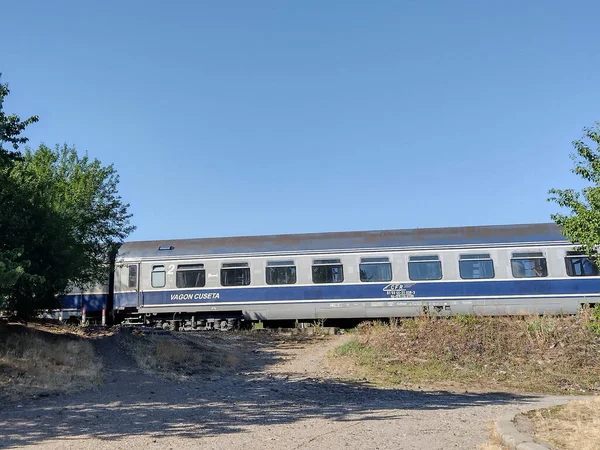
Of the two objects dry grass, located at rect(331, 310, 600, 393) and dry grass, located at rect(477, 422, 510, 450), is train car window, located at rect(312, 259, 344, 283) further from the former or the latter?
dry grass, located at rect(477, 422, 510, 450)

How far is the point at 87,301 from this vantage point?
21750 mm

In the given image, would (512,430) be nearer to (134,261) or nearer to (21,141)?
(21,141)

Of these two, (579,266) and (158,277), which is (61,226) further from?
(579,266)

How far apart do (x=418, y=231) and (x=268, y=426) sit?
13.5 meters

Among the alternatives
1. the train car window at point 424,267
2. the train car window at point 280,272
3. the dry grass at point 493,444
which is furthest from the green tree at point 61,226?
the train car window at point 424,267

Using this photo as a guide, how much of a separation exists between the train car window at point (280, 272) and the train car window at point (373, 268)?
8.29 ft

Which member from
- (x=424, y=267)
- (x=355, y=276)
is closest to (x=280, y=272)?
(x=355, y=276)

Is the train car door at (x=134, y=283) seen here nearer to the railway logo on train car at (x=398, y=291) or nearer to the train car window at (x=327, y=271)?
the train car window at (x=327, y=271)

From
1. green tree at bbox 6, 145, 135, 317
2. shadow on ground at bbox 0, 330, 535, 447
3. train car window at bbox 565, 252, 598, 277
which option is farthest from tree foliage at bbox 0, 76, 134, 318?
train car window at bbox 565, 252, 598, 277

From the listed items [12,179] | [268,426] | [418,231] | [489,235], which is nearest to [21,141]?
[12,179]

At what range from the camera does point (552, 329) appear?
14.1 meters

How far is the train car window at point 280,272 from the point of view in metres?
19.7

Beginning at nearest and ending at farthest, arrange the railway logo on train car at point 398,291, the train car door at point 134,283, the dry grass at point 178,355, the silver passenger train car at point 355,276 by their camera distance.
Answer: the dry grass at point 178,355 → the silver passenger train car at point 355,276 → the railway logo on train car at point 398,291 → the train car door at point 134,283

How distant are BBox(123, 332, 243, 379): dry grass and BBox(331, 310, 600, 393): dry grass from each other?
2886 millimetres
